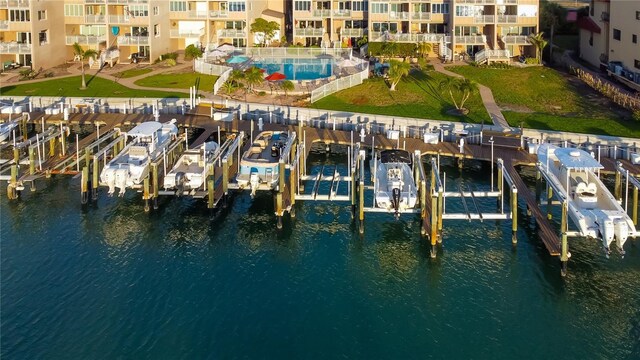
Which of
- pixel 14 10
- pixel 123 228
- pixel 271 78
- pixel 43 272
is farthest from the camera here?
pixel 14 10

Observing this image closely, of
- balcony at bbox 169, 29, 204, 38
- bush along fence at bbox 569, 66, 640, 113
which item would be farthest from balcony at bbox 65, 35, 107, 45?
bush along fence at bbox 569, 66, 640, 113

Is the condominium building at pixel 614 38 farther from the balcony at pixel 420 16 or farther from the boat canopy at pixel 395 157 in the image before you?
the boat canopy at pixel 395 157

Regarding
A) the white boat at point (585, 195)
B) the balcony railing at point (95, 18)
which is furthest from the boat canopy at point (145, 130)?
the balcony railing at point (95, 18)

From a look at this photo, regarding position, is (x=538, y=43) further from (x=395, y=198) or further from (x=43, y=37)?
(x=43, y=37)

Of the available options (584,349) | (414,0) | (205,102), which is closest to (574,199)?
(584,349)

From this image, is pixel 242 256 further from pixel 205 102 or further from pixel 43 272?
pixel 205 102

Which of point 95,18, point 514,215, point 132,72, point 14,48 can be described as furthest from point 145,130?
point 95,18
